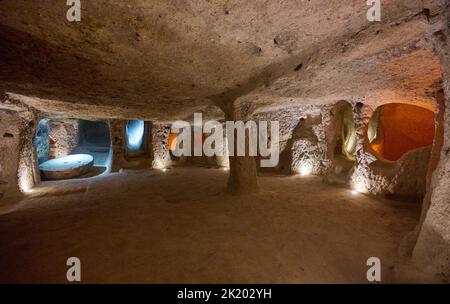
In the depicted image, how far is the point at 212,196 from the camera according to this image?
538cm

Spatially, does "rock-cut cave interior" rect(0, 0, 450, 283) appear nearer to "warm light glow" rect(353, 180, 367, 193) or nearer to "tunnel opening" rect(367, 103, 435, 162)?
"warm light glow" rect(353, 180, 367, 193)

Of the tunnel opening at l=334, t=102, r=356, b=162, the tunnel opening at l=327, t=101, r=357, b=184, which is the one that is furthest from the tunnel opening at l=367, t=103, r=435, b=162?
the tunnel opening at l=327, t=101, r=357, b=184

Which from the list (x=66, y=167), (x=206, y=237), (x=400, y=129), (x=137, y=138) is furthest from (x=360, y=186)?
(x=66, y=167)

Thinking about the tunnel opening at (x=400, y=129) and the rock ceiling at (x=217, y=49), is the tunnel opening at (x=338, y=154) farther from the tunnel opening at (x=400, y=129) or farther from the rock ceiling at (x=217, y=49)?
the rock ceiling at (x=217, y=49)

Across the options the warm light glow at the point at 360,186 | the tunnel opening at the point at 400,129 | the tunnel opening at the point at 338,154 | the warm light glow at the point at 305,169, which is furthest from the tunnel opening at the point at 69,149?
the tunnel opening at the point at 400,129

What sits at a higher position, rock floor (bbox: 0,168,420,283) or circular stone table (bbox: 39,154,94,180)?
circular stone table (bbox: 39,154,94,180)

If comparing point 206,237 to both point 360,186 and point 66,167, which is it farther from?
point 66,167

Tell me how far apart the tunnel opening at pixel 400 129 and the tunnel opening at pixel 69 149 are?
48.5 feet

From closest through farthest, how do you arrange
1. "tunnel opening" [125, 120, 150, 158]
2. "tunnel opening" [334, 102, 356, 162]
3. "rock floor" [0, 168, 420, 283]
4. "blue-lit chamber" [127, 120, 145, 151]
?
"rock floor" [0, 168, 420, 283]
"tunnel opening" [334, 102, 356, 162]
"tunnel opening" [125, 120, 150, 158]
"blue-lit chamber" [127, 120, 145, 151]

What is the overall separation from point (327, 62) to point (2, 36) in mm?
5129

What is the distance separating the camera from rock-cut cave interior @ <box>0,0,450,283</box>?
7.45ft

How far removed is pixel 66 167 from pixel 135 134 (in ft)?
14.1
